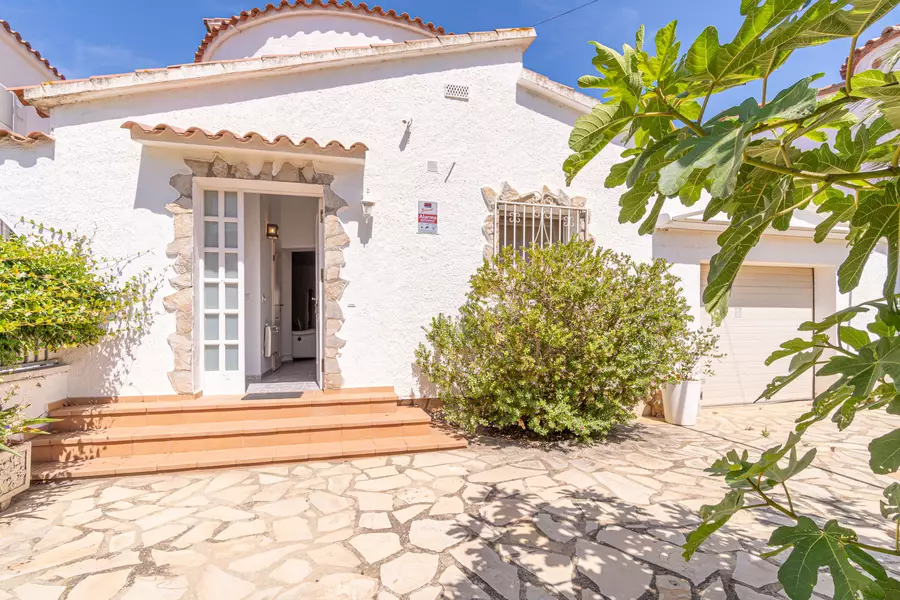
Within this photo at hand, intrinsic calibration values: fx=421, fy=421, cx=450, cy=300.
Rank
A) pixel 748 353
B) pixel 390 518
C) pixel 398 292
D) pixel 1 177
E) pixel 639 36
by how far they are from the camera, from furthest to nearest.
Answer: pixel 748 353, pixel 398 292, pixel 1 177, pixel 390 518, pixel 639 36

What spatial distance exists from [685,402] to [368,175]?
243 inches

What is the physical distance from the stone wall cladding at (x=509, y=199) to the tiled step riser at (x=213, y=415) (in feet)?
9.46

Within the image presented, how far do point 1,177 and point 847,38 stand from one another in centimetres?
778

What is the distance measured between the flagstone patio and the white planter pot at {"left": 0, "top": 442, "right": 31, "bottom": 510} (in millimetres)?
166

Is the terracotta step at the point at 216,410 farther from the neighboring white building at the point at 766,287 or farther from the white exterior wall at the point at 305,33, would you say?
the white exterior wall at the point at 305,33

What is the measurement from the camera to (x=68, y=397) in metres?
5.31

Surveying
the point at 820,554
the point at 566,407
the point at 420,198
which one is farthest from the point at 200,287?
the point at 820,554

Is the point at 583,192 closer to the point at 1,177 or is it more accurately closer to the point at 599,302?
the point at 599,302

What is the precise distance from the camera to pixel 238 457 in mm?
4836

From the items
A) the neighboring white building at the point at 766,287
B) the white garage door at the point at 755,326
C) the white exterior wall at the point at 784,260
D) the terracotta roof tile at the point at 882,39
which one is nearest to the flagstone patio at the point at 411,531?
the white garage door at the point at 755,326

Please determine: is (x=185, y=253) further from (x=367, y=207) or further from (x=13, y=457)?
(x=13, y=457)

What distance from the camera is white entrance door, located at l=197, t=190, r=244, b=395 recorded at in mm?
5977

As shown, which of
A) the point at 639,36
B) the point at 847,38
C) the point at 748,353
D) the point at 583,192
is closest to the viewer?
the point at 847,38

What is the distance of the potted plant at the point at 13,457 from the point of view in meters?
3.58
